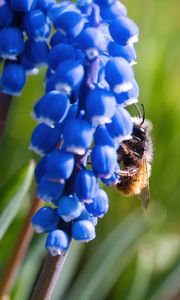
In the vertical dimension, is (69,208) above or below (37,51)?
below

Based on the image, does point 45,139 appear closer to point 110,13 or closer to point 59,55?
point 59,55

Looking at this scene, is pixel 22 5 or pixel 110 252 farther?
pixel 110 252

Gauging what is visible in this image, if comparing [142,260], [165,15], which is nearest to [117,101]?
[142,260]

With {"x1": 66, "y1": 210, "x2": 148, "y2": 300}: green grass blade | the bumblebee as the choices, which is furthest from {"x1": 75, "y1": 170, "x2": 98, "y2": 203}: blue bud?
{"x1": 66, "y1": 210, "x2": 148, "y2": 300}: green grass blade

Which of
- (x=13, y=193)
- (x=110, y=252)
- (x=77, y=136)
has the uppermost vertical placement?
(x=77, y=136)

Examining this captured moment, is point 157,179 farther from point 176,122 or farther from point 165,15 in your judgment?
point 165,15

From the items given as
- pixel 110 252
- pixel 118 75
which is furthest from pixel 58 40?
pixel 110 252

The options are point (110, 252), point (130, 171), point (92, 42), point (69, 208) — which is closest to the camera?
point (92, 42)

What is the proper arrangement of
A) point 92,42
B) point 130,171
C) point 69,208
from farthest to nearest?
1. point 130,171
2. point 69,208
3. point 92,42

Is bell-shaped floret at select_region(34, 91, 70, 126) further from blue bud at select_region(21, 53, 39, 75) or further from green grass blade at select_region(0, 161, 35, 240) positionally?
green grass blade at select_region(0, 161, 35, 240)
